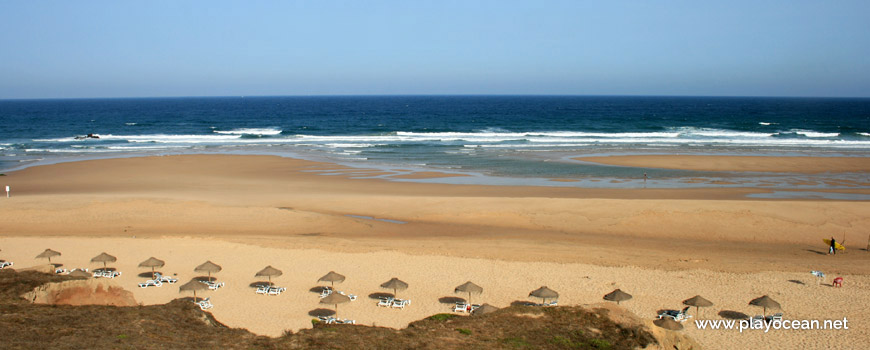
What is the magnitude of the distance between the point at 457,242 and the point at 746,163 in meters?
30.3

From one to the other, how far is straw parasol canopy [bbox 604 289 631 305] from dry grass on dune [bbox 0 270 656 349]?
3952mm

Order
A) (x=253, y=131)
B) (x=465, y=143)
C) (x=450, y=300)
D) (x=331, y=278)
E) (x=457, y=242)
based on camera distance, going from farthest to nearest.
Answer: (x=253, y=131) < (x=465, y=143) < (x=457, y=242) < (x=331, y=278) < (x=450, y=300)

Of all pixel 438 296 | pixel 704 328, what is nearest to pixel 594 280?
pixel 704 328

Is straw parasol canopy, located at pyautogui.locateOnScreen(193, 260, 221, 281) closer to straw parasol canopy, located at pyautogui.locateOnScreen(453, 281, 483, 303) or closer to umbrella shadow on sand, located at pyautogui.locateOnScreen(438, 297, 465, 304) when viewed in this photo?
umbrella shadow on sand, located at pyautogui.locateOnScreen(438, 297, 465, 304)

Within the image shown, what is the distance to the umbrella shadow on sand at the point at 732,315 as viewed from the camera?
48.9 ft

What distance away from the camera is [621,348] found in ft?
32.6

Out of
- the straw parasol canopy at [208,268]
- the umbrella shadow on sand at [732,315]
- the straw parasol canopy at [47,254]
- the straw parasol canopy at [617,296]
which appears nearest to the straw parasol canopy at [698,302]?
the umbrella shadow on sand at [732,315]

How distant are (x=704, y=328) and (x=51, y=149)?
57962mm

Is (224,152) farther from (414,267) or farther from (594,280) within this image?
(594,280)

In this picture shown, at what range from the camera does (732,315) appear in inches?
593

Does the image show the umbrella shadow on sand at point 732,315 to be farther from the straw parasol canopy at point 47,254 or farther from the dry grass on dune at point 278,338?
the straw parasol canopy at point 47,254

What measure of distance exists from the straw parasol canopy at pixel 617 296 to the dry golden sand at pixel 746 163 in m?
28.6

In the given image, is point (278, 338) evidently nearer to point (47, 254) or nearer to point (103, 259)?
point (103, 259)

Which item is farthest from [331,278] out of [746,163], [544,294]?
[746,163]
